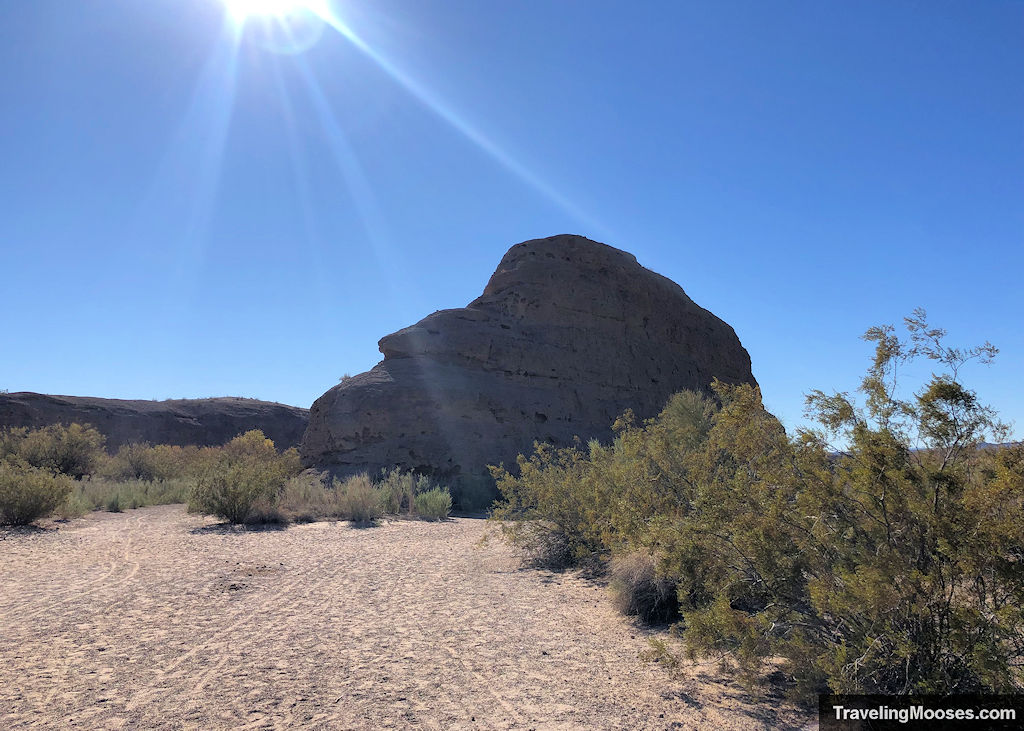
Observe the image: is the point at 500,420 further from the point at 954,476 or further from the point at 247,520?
the point at 954,476

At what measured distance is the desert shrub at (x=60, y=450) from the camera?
18.2 meters

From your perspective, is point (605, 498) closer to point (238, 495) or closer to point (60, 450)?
point (238, 495)

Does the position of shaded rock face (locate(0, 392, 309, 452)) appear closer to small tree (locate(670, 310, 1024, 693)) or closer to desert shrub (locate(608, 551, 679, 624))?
desert shrub (locate(608, 551, 679, 624))

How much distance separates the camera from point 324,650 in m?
4.53

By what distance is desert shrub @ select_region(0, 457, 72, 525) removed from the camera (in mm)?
10492

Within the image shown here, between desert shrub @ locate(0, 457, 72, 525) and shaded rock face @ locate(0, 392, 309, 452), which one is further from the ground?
shaded rock face @ locate(0, 392, 309, 452)

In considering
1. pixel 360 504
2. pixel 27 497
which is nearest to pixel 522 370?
pixel 360 504

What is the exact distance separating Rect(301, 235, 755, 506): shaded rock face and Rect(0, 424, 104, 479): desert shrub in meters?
7.19

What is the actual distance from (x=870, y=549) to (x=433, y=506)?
40.2ft

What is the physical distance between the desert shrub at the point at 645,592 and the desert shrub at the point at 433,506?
9289 mm

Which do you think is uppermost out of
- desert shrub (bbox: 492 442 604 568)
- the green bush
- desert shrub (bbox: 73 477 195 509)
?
desert shrub (bbox: 492 442 604 568)

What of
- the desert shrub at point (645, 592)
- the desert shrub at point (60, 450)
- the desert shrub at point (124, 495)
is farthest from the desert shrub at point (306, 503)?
the desert shrub at point (645, 592)

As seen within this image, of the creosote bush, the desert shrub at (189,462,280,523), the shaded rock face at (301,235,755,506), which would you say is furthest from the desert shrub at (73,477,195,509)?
the creosote bush

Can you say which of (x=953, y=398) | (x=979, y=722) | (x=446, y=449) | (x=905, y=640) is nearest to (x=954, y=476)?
(x=953, y=398)
